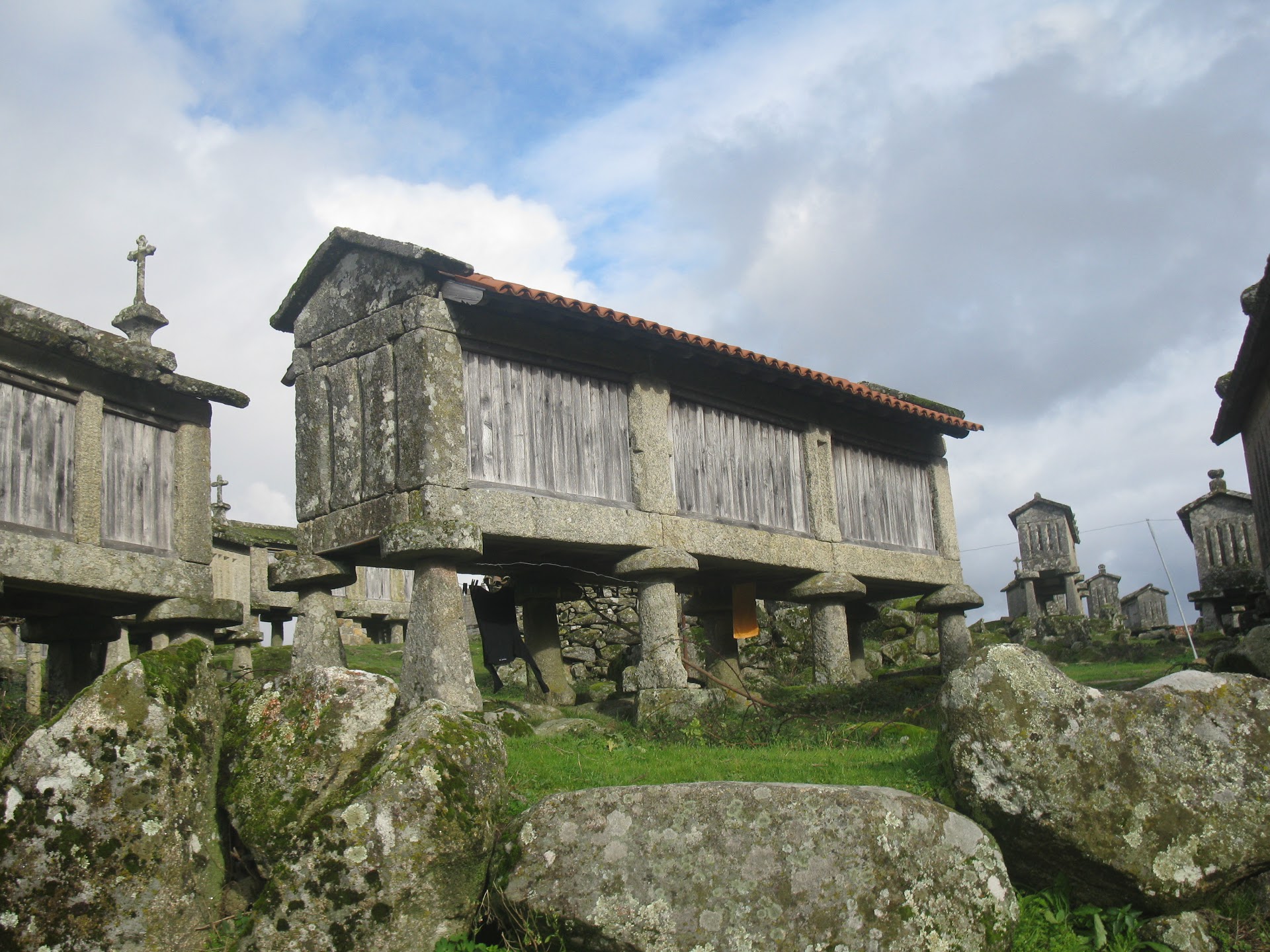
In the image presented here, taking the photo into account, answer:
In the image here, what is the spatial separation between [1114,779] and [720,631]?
8115 mm

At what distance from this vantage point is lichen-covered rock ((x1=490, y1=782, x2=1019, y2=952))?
188 inches

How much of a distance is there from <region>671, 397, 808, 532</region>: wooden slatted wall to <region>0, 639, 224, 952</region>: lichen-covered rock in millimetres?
6568

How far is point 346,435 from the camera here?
9711 millimetres

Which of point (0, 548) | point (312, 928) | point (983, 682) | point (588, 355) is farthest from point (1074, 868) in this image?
point (0, 548)

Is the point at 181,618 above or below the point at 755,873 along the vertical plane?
above

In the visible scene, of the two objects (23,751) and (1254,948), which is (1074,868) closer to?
(1254,948)

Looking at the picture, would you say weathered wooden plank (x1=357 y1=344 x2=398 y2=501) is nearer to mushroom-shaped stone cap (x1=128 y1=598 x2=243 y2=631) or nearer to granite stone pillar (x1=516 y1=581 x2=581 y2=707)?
mushroom-shaped stone cap (x1=128 y1=598 x2=243 y2=631)

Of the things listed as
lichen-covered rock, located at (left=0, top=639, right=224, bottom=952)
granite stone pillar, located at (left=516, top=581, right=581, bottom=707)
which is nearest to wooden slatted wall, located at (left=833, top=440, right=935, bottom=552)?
granite stone pillar, located at (left=516, top=581, right=581, bottom=707)

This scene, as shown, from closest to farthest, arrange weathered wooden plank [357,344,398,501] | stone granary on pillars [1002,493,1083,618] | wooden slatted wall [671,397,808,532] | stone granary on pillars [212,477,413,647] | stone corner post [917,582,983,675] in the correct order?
weathered wooden plank [357,344,398,501], wooden slatted wall [671,397,808,532], stone corner post [917,582,983,675], stone granary on pillars [212,477,413,647], stone granary on pillars [1002,493,1083,618]

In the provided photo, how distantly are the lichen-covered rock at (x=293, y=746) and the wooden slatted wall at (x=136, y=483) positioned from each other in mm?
A: 5417

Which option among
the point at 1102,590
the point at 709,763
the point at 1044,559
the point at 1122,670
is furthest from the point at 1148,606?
the point at 709,763

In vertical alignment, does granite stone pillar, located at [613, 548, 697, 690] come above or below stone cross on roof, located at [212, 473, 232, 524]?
below

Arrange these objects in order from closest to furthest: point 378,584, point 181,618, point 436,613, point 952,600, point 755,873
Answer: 1. point 755,873
2. point 436,613
3. point 181,618
4. point 952,600
5. point 378,584

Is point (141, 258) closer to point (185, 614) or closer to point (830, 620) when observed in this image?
point (185, 614)
